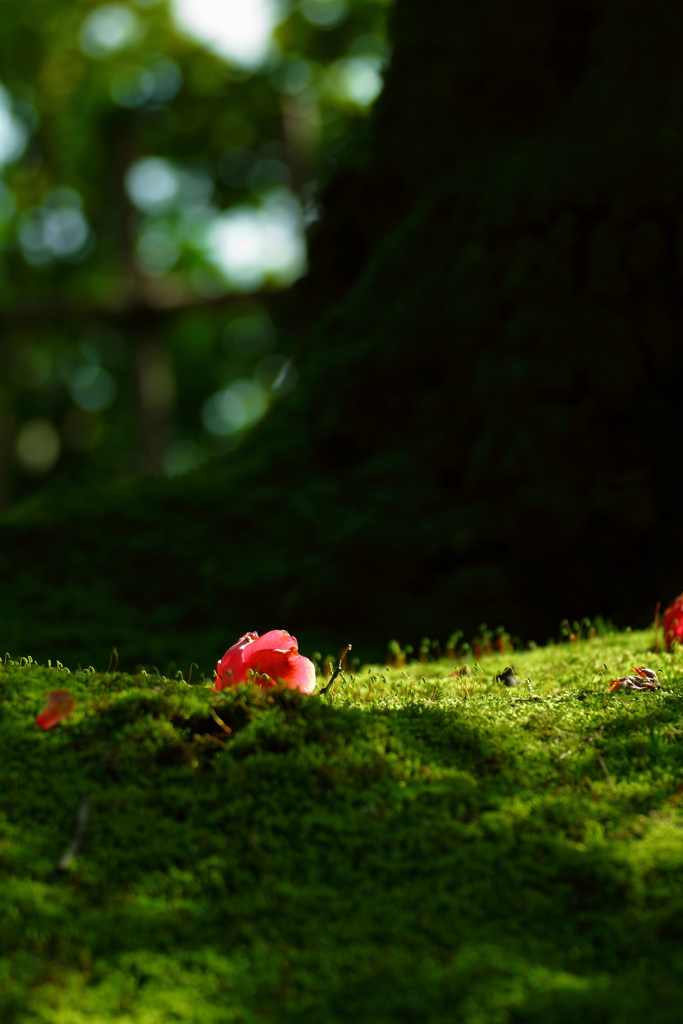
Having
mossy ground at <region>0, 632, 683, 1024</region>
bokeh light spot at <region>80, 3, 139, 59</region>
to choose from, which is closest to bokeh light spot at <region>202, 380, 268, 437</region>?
bokeh light spot at <region>80, 3, 139, 59</region>

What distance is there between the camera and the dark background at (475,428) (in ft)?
18.5

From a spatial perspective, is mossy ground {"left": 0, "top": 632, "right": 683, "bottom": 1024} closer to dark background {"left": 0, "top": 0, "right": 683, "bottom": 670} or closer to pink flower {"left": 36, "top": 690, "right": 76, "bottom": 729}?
pink flower {"left": 36, "top": 690, "right": 76, "bottom": 729}

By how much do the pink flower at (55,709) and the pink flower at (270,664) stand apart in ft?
1.78

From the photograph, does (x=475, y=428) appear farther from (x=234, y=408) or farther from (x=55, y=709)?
(x=234, y=408)

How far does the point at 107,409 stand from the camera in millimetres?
30188

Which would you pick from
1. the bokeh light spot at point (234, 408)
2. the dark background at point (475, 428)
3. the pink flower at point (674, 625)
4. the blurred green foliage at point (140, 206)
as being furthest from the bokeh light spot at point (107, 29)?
the pink flower at point (674, 625)

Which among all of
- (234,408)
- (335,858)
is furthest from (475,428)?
(234,408)

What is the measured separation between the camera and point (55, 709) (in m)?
2.60

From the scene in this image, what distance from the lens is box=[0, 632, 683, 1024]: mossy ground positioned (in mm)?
1784

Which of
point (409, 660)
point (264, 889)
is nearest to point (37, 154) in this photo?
point (409, 660)

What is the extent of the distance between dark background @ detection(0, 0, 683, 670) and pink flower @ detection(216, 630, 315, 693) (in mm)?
2488

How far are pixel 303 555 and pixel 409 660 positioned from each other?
3.97ft

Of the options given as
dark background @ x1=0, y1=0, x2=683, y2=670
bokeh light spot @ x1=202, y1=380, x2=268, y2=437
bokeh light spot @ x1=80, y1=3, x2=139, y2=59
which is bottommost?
dark background @ x1=0, y1=0, x2=683, y2=670

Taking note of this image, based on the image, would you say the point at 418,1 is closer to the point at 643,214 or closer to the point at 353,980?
the point at 643,214
